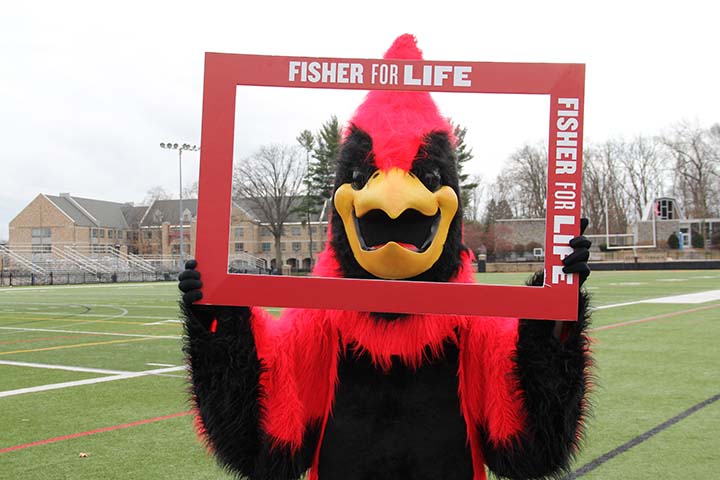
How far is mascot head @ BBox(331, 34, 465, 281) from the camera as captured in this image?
217cm

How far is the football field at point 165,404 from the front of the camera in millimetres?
4309

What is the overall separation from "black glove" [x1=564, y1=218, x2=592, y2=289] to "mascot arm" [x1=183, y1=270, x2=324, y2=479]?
1.02 m

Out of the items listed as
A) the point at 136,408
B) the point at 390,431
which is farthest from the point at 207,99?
the point at 136,408

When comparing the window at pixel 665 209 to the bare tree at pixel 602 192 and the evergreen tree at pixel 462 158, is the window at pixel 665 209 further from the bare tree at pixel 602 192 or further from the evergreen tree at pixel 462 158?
the evergreen tree at pixel 462 158

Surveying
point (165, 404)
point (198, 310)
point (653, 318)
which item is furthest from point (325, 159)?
point (653, 318)

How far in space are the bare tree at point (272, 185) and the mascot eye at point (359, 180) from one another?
0.94ft

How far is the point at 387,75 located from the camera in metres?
2.12

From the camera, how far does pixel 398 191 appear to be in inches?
85.3

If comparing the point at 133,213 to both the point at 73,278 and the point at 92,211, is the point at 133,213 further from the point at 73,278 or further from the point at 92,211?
the point at 92,211

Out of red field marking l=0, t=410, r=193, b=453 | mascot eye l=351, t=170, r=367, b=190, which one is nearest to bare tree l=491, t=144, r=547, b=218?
mascot eye l=351, t=170, r=367, b=190

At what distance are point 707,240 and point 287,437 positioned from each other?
51.1 meters

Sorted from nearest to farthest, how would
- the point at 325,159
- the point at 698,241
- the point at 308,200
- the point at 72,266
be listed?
the point at 325,159, the point at 308,200, the point at 72,266, the point at 698,241

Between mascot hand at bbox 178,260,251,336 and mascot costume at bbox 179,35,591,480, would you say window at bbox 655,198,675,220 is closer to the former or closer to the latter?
mascot costume at bbox 179,35,591,480

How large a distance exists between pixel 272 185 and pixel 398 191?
0.74 m
